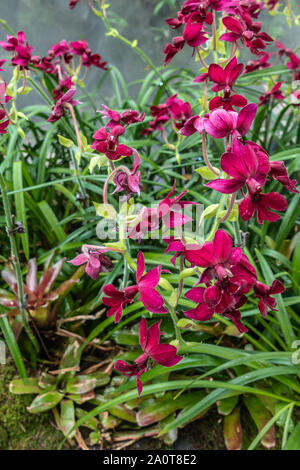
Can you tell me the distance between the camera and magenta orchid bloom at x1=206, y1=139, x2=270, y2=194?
0.46 meters

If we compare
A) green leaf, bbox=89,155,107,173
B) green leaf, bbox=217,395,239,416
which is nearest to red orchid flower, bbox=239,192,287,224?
green leaf, bbox=89,155,107,173

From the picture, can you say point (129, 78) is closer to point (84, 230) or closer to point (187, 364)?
point (84, 230)

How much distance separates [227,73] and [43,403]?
903 millimetres

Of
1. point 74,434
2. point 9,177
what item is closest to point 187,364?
point 74,434

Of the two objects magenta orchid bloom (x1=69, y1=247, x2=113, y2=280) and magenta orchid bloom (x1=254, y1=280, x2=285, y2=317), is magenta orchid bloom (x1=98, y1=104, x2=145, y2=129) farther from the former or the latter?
magenta orchid bloom (x1=254, y1=280, x2=285, y2=317)

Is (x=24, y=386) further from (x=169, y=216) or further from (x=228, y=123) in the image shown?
(x=228, y=123)

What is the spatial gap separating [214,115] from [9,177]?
3.51 feet

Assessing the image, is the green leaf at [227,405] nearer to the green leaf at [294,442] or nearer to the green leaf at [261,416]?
the green leaf at [261,416]

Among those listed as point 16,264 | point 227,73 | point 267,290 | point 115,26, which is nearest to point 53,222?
point 16,264

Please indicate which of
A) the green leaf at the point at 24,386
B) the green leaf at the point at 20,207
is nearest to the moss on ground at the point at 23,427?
the green leaf at the point at 24,386

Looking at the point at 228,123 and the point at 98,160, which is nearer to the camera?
the point at 228,123

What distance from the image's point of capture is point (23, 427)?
41.4 inches
